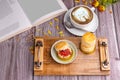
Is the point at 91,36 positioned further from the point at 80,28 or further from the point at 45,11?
the point at 45,11

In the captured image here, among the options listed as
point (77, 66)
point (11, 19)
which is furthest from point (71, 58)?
point (11, 19)

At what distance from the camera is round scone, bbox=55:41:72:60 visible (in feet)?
3.19

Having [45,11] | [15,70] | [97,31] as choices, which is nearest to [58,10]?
[45,11]

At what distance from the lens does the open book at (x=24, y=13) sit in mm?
1058

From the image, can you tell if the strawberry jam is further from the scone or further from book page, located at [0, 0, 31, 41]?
book page, located at [0, 0, 31, 41]

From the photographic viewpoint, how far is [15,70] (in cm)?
101

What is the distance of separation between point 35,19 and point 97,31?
22 centimetres

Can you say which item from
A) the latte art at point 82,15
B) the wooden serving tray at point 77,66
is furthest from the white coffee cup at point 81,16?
the wooden serving tray at point 77,66

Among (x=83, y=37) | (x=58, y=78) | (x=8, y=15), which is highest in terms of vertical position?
(x=8, y=15)

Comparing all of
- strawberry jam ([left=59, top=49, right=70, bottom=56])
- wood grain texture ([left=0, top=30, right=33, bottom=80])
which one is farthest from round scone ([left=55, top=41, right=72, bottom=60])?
wood grain texture ([left=0, top=30, right=33, bottom=80])

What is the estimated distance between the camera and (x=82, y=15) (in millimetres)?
1036

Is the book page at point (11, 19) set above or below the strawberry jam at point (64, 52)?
above

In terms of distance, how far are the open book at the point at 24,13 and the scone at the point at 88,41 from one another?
0.17 m

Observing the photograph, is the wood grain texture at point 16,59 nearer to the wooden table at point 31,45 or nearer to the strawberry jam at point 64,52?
the wooden table at point 31,45
